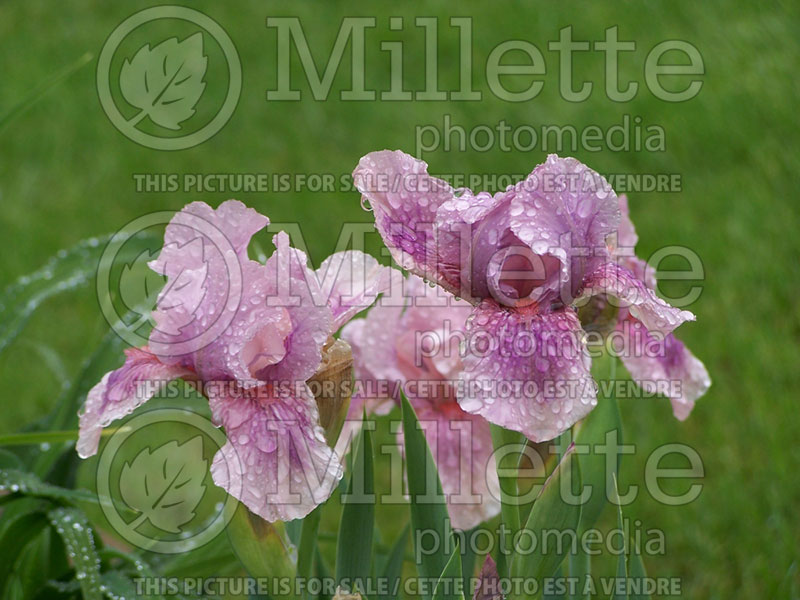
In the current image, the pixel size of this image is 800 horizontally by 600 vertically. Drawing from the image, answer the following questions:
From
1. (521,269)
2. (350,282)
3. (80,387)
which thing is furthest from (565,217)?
(80,387)

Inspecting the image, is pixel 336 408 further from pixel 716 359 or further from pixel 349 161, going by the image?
pixel 349 161

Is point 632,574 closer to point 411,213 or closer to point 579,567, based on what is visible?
point 579,567

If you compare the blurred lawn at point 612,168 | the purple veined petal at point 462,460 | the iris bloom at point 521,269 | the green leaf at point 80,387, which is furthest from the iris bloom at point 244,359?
the blurred lawn at point 612,168

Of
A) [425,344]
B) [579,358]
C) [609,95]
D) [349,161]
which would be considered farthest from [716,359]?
[579,358]

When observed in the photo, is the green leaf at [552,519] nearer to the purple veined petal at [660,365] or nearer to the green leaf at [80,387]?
the purple veined petal at [660,365]

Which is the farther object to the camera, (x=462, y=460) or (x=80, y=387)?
(x=80, y=387)

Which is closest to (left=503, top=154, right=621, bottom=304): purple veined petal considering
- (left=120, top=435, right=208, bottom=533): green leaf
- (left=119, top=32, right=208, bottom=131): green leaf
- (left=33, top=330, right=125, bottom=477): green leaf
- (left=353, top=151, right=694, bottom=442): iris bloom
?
(left=353, top=151, right=694, bottom=442): iris bloom

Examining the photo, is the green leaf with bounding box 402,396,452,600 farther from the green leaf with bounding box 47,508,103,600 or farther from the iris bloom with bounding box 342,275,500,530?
the green leaf with bounding box 47,508,103,600
